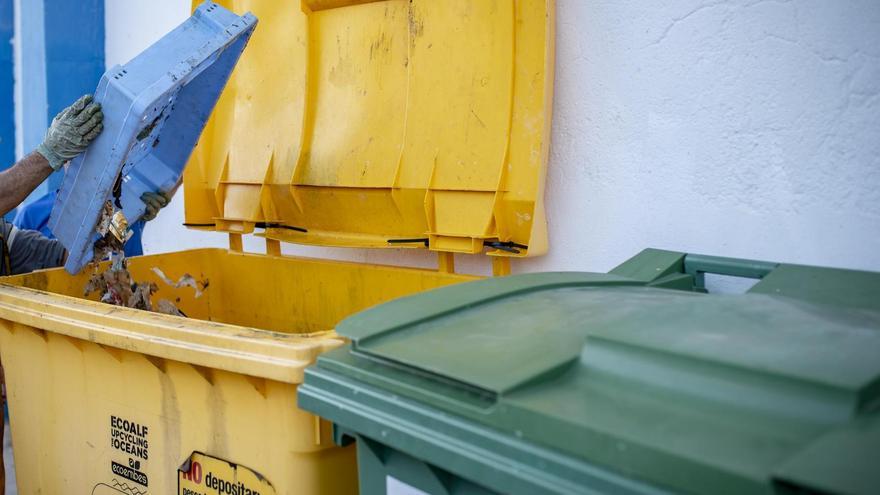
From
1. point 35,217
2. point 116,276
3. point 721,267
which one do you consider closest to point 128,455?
point 116,276

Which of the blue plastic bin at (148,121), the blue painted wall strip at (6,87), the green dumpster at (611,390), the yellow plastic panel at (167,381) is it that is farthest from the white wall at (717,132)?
the blue painted wall strip at (6,87)

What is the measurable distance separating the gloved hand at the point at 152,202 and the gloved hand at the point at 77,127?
18.9 inches

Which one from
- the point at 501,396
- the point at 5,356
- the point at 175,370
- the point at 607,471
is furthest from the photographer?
the point at 5,356

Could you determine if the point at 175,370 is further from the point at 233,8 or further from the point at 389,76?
the point at 233,8

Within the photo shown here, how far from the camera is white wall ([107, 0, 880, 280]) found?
191cm

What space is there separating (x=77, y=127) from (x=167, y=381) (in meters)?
0.96

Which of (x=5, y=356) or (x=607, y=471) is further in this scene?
(x=5, y=356)

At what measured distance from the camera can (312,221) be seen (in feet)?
Result: 10.1

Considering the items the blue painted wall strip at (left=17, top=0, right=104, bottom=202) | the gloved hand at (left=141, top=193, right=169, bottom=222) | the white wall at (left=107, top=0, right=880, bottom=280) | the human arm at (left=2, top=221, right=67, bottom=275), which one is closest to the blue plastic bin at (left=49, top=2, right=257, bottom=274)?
the gloved hand at (left=141, top=193, right=169, bottom=222)

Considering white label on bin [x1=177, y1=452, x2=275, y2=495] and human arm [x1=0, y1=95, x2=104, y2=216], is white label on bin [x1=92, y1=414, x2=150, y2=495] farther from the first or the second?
human arm [x1=0, y1=95, x2=104, y2=216]

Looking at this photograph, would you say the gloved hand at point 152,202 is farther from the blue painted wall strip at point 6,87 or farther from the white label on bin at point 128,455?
the blue painted wall strip at point 6,87

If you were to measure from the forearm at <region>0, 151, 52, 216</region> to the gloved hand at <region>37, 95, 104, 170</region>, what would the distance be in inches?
8.0

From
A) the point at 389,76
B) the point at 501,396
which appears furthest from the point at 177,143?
the point at 501,396

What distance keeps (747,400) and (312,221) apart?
228 cm
